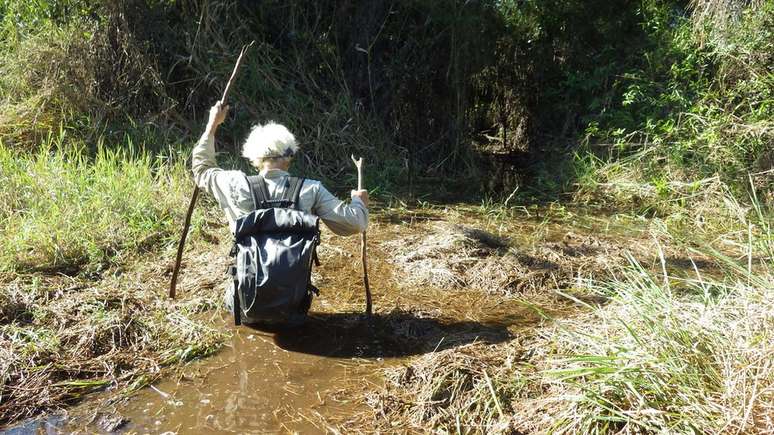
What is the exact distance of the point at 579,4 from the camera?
8875mm

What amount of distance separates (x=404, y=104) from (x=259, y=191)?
225 inches

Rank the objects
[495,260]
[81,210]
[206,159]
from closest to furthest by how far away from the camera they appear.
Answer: [206,159], [495,260], [81,210]

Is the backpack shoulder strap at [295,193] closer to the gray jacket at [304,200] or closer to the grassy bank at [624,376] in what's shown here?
the gray jacket at [304,200]

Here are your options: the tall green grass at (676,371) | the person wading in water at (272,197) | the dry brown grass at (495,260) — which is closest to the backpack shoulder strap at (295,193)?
the person wading in water at (272,197)

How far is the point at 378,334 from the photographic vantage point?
4.19 meters

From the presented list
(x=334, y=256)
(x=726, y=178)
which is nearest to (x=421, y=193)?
(x=334, y=256)

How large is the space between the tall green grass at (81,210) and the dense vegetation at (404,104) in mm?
19

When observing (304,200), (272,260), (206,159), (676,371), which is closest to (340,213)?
(304,200)

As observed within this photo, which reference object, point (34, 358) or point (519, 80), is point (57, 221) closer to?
point (34, 358)

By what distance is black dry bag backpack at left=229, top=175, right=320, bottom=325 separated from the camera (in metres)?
3.61

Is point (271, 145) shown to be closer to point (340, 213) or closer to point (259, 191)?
point (259, 191)

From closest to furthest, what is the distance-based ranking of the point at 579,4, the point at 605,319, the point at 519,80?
the point at 605,319 → the point at 579,4 → the point at 519,80

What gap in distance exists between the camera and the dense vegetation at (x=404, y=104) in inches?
244

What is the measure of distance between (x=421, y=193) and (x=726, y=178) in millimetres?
3384
